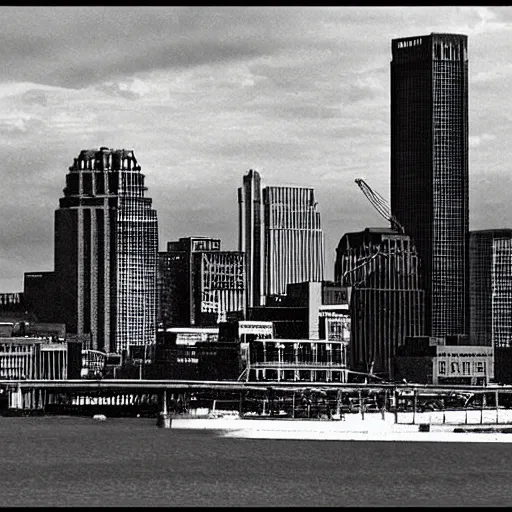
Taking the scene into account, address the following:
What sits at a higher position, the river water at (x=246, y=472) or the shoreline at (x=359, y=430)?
the river water at (x=246, y=472)

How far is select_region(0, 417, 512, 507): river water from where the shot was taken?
203 ft

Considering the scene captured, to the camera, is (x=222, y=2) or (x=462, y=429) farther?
(x=462, y=429)

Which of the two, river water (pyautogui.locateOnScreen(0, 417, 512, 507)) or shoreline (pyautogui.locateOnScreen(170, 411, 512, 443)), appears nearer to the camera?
river water (pyautogui.locateOnScreen(0, 417, 512, 507))

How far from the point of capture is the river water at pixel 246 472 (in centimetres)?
6175

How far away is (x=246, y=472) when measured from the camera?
78750mm

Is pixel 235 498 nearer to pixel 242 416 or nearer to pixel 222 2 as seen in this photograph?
pixel 222 2

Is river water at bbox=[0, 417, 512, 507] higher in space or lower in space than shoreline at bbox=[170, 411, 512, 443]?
higher

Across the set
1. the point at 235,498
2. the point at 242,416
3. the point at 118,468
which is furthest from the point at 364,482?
the point at 242,416

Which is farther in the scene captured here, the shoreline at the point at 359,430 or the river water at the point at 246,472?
the shoreline at the point at 359,430

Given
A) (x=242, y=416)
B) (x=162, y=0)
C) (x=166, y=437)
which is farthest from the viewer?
(x=242, y=416)

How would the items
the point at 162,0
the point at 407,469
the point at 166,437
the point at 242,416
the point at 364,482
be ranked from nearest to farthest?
the point at 162,0 → the point at 364,482 → the point at 407,469 → the point at 166,437 → the point at 242,416

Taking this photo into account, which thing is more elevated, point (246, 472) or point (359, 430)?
point (246, 472)

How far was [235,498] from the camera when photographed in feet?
202

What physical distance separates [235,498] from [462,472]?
851 inches
